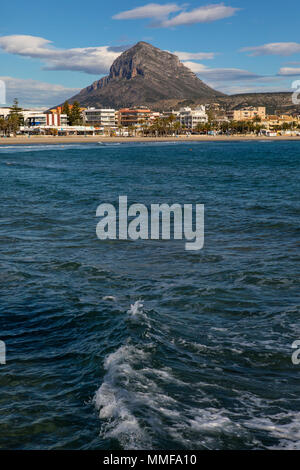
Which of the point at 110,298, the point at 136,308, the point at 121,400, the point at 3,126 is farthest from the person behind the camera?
the point at 3,126

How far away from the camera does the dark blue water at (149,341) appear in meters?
6.45

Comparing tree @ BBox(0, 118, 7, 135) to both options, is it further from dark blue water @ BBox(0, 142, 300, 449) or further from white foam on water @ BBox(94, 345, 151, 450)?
white foam on water @ BBox(94, 345, 151, 450)

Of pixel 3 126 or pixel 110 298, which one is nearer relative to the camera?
pixel 110 298

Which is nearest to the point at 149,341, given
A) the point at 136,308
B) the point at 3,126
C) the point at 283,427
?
the point at 136,308

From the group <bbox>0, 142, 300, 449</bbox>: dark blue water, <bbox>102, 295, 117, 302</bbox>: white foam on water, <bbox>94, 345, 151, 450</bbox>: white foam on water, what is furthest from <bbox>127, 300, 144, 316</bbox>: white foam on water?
<bbox>94, 345, 151, 450</bbox>: white foam on water

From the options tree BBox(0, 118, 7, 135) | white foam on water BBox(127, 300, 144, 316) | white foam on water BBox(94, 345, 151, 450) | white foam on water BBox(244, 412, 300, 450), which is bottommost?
white foam on water BBox(244, 412, 300, 450)

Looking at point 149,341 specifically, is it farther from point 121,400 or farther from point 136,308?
point 121,400

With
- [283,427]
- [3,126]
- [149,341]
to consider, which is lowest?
[283,427]

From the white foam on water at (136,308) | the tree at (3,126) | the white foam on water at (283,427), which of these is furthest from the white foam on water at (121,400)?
the tree at (3,126)

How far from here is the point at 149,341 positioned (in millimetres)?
9125

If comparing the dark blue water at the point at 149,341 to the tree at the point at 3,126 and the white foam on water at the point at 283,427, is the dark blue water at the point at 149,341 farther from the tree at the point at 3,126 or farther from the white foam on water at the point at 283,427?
the tree at the point at 3,126

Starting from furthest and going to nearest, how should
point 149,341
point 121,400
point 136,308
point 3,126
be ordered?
point 3,126
point 136,308
point 149,341
point 121,400

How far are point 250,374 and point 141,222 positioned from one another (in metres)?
14.2

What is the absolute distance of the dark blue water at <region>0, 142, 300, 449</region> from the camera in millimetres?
6445
